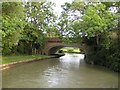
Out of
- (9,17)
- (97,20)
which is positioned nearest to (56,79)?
(9,17)

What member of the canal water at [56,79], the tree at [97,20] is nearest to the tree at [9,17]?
the canal water at [56,79]

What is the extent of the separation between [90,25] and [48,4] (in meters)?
12.3

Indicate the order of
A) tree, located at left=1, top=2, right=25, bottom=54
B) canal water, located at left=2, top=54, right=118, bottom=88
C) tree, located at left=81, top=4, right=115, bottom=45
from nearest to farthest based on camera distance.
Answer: canal water, located at left=2, top=54, right=118, bottom=88 < tree, located at left=1, top=2, right=25, bottom=54 < tree, located at left=81, top=4, right=115, bottom=45

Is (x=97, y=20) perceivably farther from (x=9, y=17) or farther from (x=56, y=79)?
(x=56, y=79)

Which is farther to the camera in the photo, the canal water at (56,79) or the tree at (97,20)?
the tree at (97,20)

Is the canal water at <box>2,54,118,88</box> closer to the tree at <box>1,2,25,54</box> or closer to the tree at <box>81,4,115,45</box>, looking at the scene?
the tree at <box>1,2,25,54</box>

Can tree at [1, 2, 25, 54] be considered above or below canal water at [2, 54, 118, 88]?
above

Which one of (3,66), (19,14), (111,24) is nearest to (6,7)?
(19,14)

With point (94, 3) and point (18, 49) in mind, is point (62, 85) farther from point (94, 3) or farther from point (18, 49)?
point (18, 49)

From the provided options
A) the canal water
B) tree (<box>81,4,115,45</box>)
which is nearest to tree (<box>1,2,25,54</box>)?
the canal water

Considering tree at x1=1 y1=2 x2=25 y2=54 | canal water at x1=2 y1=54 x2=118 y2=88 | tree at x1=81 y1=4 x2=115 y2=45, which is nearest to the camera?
canal water at x1=2 y1=54 x2=118 y2=88

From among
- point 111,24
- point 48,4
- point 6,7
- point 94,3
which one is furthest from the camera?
point 48,4

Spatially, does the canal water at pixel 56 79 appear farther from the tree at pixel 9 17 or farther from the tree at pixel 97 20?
the tree at pixel 97 20

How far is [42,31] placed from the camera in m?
32.6
